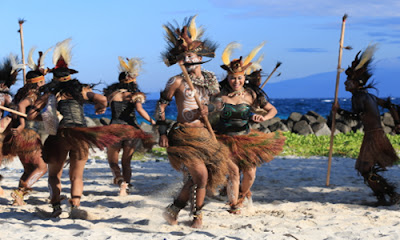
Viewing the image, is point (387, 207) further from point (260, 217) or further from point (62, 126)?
point (62, 126)

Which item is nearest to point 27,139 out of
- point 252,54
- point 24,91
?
point 24,91

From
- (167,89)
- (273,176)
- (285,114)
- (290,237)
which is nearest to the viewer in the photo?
(290,237)

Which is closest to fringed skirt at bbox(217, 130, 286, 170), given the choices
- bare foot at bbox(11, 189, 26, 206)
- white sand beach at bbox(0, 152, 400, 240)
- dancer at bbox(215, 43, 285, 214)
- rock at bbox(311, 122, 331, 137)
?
dancer at bbox(215, 43, 285, 214)

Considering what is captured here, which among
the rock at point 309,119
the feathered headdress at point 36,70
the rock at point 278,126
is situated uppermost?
the feathered headdress at point 36,70

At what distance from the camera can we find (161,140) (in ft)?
20.2

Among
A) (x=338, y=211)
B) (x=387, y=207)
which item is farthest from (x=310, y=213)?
(x=387, y=207)

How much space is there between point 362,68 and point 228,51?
6.27ft

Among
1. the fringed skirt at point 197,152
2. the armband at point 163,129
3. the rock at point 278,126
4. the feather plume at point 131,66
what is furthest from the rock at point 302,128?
the armband at point 163,129

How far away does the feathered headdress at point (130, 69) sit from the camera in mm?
8688

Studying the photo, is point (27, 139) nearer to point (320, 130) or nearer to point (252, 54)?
point (252, 54)

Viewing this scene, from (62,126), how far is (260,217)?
262 centimetres

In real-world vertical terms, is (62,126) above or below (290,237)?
above

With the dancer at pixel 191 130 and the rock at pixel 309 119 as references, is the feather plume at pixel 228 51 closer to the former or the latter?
the dancer at pixel 191 130

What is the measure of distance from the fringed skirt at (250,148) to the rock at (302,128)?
44.3 ft
